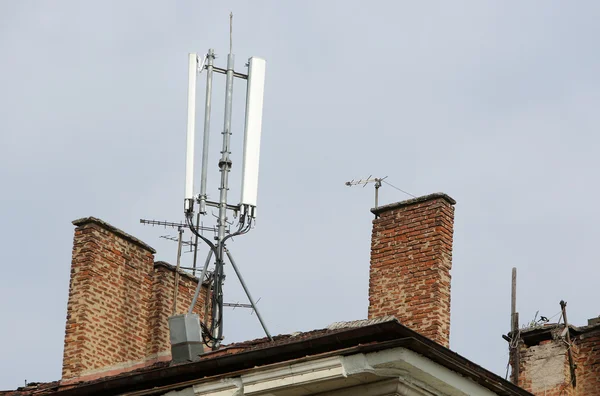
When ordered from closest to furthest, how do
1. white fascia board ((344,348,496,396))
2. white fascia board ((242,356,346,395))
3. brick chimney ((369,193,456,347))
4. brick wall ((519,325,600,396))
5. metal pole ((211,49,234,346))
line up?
white fascia board ((344,348,496,396)), white fascia board ((242,356,346,395)), brick chimney ((369,193,456,347)), metal pole ((211,49,234,346)), brick wall ((519,325,600,396))

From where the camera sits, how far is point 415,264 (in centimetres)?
2261

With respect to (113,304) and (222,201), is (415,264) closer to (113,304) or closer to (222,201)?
(222,201)

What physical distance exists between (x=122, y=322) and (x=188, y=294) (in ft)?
5.97

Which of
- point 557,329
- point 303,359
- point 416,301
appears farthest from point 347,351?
point 557,329

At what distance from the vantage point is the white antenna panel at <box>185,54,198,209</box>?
2483 cm

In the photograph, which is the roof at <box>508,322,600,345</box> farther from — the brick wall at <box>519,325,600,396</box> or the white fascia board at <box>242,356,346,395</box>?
the white fascia board at <box>242,356,346,395</box>

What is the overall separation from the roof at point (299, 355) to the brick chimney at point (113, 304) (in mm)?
2763

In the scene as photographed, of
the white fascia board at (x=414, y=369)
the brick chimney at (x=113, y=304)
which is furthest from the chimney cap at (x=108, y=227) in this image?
the white fascia board at (x=414, y=369)

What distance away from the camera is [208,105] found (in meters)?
25.5

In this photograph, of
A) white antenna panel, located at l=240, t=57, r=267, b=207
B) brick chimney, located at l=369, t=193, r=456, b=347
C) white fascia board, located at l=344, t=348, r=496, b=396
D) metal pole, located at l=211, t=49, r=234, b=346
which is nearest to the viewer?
white fascia board, located at l=344, t=348, r=496, b=396

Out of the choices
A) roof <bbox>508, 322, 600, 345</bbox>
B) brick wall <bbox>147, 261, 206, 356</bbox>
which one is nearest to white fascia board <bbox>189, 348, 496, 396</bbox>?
brick wall <bbox>147, 261, 206, 356</bbox>

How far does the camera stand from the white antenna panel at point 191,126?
24.8 meters

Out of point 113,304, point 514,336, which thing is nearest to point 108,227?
point 113,304

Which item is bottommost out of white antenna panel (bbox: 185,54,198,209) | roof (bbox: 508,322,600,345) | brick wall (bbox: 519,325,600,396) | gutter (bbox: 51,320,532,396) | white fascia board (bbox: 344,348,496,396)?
white fascia board (bbox: 344,348,496,396)
